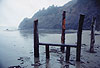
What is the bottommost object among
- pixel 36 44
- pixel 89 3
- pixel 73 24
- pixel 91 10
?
pixel 36 44

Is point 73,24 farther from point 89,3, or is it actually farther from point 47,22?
point 47,22

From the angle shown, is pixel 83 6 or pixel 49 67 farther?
pixel 83 6

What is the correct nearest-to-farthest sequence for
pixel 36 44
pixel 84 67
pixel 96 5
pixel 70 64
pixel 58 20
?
pixel 84 67
pixel 70 64
pixel 36 44
pixel 96 5
pixel 58 20

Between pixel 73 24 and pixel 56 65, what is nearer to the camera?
pixel 56 65

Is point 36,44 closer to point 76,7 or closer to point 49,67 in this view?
point 49,67

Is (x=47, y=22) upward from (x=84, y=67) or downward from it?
upward

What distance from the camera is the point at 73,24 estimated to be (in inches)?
1615

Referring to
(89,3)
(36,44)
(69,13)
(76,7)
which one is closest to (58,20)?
(69,13)

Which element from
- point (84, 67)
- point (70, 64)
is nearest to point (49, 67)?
point (70, 64)

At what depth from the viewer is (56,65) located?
17.7 feet

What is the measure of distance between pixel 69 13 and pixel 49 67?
43.3m

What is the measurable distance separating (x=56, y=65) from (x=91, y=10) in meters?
38.1

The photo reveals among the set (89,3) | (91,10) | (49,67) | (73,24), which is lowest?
(49,67)

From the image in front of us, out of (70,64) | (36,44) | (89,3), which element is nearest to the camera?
(70,64)
